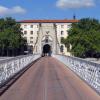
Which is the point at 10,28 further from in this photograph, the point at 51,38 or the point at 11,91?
the point at 11,91

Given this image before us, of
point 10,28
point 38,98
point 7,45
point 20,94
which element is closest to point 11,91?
point 20,94

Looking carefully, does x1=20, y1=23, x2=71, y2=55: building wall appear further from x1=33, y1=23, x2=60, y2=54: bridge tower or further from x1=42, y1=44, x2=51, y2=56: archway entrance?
x1=33, y1=23, x2=60, y2=54: bridge tower

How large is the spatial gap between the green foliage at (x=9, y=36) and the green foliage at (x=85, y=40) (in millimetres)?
18602

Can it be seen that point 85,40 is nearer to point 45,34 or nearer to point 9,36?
point 9,36

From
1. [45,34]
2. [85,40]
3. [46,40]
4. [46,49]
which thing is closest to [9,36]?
[85,40]

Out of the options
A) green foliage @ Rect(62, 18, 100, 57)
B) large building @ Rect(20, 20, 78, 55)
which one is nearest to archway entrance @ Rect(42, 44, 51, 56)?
large building @ Rect(20, 20, 78, 55)

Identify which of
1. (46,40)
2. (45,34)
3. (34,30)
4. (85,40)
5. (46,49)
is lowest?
(46,49)

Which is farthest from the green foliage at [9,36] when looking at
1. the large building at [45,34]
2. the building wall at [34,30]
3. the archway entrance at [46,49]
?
the building wall at [34,30]

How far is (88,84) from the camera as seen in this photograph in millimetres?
19219

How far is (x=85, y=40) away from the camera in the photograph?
10100 centimetres

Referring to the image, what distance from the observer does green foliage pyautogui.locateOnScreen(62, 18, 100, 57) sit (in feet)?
328

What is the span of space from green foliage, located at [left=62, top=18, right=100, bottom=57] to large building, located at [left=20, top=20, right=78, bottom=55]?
166ft

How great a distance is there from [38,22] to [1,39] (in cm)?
8028

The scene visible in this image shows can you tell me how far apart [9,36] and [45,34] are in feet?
168
